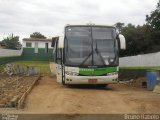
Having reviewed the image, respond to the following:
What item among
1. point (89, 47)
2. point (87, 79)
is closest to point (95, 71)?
point (87, 79)

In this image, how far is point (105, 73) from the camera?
23922 millimetres

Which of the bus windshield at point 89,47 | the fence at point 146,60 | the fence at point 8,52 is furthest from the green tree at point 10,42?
the bus windshield at point 89,47

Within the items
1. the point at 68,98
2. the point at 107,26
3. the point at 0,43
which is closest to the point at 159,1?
the point at 107,26

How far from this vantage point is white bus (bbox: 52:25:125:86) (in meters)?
23.7

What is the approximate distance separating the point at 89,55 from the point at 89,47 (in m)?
0.41

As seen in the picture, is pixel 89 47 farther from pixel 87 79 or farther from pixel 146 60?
pixel 146 60

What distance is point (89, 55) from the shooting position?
23922 millimetres

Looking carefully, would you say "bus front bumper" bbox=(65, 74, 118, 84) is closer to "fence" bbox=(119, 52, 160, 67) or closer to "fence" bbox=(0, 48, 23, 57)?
"fence" bbox=(119, 52, 160, 67)

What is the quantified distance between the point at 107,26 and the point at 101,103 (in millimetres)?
8571

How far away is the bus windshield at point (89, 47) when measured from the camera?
23812 millimetres

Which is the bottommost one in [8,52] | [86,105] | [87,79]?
[86,105]

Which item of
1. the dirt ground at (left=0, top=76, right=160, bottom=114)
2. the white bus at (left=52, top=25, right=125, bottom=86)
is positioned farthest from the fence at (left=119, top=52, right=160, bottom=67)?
the dirt ground at (left=0, top=76, right=160, bottom=114)

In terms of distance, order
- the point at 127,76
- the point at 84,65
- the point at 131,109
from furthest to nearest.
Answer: the point at 127,76 < the point at 84,65 < the point at 131,109

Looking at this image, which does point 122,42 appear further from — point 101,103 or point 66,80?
point 101,103
